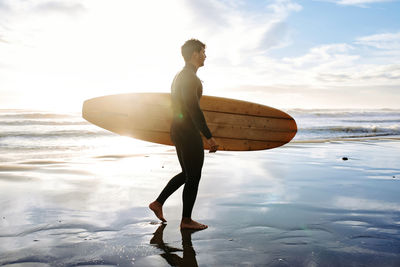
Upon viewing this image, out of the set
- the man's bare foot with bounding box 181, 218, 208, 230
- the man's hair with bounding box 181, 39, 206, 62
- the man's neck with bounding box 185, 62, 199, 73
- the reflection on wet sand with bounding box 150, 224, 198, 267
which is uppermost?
the man's hair with bounding box 181, 39, 206, 62

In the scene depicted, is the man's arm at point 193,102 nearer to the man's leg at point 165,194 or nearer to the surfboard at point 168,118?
the man's leg at point 165,194

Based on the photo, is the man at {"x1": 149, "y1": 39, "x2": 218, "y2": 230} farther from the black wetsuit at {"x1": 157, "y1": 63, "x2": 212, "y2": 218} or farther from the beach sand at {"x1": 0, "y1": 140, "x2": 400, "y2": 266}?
the beach sand at {"x1": 0, "y1": 140, "x2": 400, "y2": 266}

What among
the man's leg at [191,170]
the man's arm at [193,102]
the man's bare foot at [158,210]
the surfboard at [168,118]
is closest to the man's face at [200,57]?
the man's arm at [193,102]

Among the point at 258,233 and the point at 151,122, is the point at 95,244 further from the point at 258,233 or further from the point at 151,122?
the point at 151,122

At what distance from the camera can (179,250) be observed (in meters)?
2.61

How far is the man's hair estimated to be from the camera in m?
3.12

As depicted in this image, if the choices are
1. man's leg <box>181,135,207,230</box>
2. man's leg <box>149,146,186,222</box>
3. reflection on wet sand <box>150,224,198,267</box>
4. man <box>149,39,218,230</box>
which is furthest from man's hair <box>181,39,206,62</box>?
reflection on wet sand <box>150,224,198,267</box>

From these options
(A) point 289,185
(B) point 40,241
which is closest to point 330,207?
(A) point 289,185

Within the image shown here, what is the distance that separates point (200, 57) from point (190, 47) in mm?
126

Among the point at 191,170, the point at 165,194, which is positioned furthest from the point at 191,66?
the point at 165,194

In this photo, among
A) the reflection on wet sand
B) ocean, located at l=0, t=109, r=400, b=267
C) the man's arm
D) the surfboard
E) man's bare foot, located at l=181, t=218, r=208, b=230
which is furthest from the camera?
the surfboard

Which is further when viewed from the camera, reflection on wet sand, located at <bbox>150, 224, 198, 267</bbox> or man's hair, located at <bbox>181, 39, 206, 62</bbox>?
man's hair, located at <bbox>181, 39, 206, 62</bbox>

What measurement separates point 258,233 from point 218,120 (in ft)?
6.67

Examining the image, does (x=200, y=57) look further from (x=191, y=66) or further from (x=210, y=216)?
(x=210, y=216)
